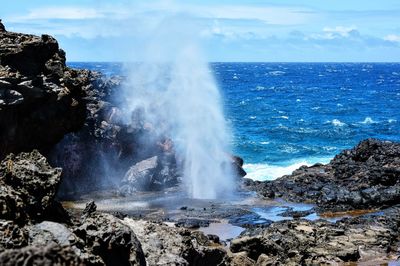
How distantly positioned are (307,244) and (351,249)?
156 centimetres

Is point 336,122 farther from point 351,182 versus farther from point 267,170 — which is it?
point 351,182

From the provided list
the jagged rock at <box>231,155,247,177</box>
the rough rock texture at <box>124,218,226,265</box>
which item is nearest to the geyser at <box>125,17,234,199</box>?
the jagged rock at <box>231,155,247,177</box>

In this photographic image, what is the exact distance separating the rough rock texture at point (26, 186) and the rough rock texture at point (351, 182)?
840 inches

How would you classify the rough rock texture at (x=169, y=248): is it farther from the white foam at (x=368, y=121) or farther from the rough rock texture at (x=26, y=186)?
the white foam at (x=368, y=121)

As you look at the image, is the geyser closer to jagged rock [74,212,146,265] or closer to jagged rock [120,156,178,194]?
jagged rock [120,156,178,194]

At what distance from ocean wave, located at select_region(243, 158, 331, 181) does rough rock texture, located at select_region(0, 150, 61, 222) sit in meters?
34.4

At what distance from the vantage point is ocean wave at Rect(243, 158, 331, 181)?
46.8 meters

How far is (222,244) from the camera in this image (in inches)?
911

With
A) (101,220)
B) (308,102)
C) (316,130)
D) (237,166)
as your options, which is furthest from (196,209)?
(308,102)

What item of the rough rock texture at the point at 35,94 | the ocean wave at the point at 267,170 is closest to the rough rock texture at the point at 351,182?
the ocean wave at the point at 267,170

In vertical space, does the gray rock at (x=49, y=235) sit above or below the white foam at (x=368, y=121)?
above

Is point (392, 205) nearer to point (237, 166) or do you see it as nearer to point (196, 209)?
point (196, 209)

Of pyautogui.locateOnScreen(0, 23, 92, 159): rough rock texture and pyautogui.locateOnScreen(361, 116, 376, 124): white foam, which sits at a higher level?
pyautogui.locateOnScreen(0, 23, 92, 159): rough rock texture

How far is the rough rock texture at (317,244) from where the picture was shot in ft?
65.4
